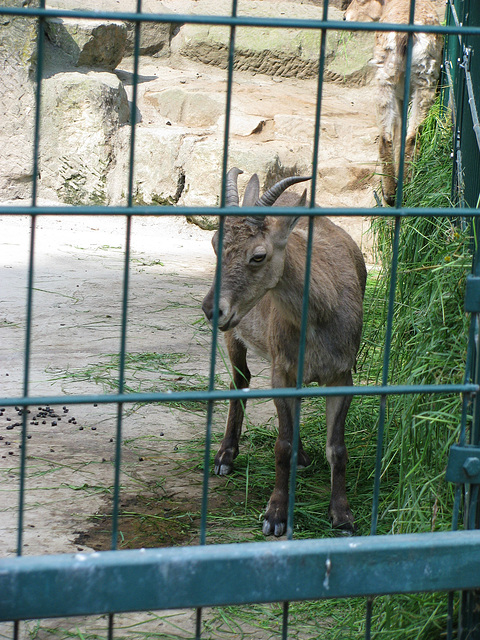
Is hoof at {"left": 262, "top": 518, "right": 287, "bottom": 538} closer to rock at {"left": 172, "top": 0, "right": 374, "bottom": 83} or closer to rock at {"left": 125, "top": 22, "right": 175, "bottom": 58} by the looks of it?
rock at {"left": 172, "top": 0, "right": 374, "bottom": 83}

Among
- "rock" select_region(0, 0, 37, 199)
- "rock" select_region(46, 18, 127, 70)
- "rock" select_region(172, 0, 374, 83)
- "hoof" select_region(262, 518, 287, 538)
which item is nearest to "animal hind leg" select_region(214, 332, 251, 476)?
"hoof" select_region(262, 518, 287, 538)

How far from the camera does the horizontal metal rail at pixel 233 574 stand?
5.88ft

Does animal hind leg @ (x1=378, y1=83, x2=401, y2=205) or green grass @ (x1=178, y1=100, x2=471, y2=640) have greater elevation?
animal hind leg @ (x1=378, y1=83, x2=401, y2=205)

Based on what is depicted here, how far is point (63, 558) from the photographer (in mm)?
1819

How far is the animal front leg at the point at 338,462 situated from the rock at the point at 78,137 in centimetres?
874

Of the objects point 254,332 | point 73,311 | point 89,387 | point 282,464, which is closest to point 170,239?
point 73,311

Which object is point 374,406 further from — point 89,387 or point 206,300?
point 89,387

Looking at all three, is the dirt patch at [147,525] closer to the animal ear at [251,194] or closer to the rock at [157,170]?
the animal ear at [251,194]

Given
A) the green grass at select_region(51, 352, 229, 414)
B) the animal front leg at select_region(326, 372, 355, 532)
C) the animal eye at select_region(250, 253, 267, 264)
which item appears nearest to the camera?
the animal eye at select_region(250, 253, 267, 264)

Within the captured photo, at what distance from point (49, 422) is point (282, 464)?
1.76 metres

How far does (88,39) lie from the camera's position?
12711 millimetres

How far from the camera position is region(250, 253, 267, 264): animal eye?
3.79 metres

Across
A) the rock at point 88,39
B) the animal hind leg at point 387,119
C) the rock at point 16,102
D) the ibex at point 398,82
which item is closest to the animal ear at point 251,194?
the ibex at point 398,82

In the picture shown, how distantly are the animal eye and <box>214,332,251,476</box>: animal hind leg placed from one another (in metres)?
0.97
